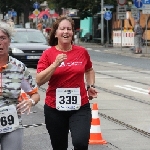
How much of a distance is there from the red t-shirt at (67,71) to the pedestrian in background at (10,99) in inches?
46.8

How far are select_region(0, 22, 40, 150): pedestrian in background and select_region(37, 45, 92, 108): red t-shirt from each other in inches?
46.8

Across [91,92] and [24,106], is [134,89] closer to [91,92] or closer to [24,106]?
[91,92]

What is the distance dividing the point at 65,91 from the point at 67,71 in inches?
8.5

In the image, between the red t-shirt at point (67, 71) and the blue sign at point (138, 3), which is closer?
the red t-shirt at point (67, 71)

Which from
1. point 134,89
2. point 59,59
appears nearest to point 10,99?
point 59,59

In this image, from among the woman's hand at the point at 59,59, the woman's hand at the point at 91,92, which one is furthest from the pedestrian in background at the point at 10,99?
the woman's hand at the point at 91,92

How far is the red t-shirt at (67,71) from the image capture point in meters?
7.76

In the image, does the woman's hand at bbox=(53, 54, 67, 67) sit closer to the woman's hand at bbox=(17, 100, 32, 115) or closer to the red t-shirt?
the red t-shirt

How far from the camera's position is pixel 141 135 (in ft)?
39.7

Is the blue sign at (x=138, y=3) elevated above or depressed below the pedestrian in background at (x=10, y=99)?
below

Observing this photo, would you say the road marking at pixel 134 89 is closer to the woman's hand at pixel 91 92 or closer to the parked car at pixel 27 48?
the parked car at pixel 27 48

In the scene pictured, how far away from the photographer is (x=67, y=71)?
7754 millimetres

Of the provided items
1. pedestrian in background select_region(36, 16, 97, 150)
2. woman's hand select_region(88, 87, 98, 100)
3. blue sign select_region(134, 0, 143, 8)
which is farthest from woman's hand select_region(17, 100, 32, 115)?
blue sign select_region(134, 0, 143, 8)

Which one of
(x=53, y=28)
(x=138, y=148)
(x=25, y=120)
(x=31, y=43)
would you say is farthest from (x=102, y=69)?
(x=53, y=28)
